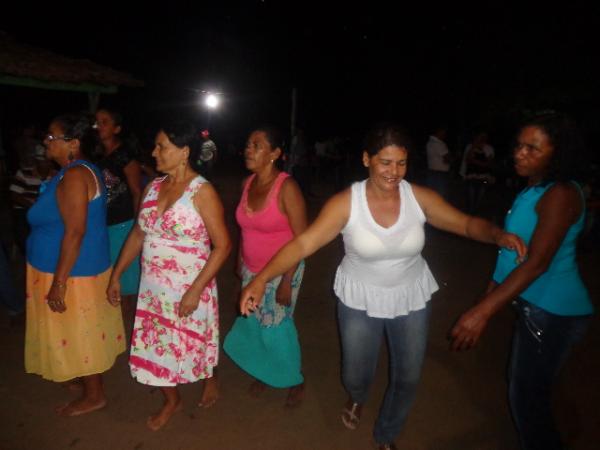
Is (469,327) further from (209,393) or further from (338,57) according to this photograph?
(338,57)

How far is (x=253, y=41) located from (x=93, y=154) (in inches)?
986

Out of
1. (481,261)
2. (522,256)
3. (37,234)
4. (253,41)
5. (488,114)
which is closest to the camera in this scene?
(522,256)

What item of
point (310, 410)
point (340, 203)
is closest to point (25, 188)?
point (310, 410)

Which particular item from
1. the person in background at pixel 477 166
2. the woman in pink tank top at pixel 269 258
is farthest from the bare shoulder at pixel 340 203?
the person in background at pixel 477 166

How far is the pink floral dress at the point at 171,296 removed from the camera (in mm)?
2670

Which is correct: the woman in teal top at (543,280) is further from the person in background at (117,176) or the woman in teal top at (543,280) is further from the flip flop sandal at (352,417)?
the person in background at (117,176)

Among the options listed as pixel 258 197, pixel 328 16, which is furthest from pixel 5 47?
pixel 328 16

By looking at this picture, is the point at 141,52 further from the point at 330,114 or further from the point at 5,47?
the point at 5,47

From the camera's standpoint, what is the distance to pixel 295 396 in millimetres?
3291

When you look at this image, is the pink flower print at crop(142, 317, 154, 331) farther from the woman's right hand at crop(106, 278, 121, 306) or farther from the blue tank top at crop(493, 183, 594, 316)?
the blue tank top at crop(493, 183, 594, 316)

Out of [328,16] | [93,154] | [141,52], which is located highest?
[328,16]

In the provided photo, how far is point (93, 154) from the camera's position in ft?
9.82

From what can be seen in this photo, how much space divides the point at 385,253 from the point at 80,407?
2.25 metres

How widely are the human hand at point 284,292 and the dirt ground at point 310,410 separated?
2.60 feet
